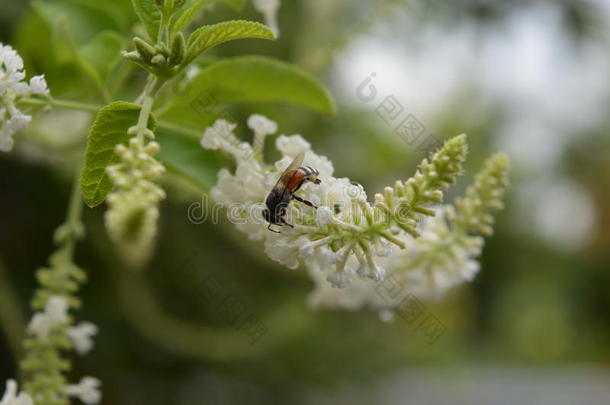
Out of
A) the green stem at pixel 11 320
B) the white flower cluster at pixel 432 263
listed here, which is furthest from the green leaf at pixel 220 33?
the green stem at pixel 11 320

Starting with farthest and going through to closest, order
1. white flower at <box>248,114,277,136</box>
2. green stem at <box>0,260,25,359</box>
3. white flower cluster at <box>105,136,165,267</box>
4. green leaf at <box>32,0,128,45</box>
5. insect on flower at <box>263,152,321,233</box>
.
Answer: green stem at <box>0,260,25,359</box>, green leaf at <box>32,0,128,45</box>, white flower at <box>248,114,277,136</box>, insect on flower at <box>263,152,321,233</box>, white flower cluster at <box>105,136,165,267</box>

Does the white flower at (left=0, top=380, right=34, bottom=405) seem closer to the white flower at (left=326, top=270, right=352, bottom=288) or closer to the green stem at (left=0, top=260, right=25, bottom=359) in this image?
the white flower at (left=326, top=270, right=352, bottom=288)

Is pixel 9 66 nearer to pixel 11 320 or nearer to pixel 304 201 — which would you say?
pixel 304 201

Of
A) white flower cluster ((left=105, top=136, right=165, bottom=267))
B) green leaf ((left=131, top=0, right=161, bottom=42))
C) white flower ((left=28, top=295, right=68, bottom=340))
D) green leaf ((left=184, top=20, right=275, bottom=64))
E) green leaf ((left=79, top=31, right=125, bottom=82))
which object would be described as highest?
green leaf ((left=79, top=31, right=125, bottom=82))

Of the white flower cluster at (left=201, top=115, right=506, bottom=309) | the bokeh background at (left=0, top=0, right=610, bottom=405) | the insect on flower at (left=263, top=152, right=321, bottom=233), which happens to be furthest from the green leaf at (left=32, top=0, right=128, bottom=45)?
the insect on flower at (left=263, top=152, right=321, bottom=233)

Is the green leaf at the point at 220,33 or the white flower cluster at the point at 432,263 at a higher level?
the green leaf at the point at 220,33

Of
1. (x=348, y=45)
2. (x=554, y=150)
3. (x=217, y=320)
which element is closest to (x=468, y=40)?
(x=348, y=45)

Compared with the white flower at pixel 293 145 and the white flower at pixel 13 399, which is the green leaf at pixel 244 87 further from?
the white flower at pixel 13 399
